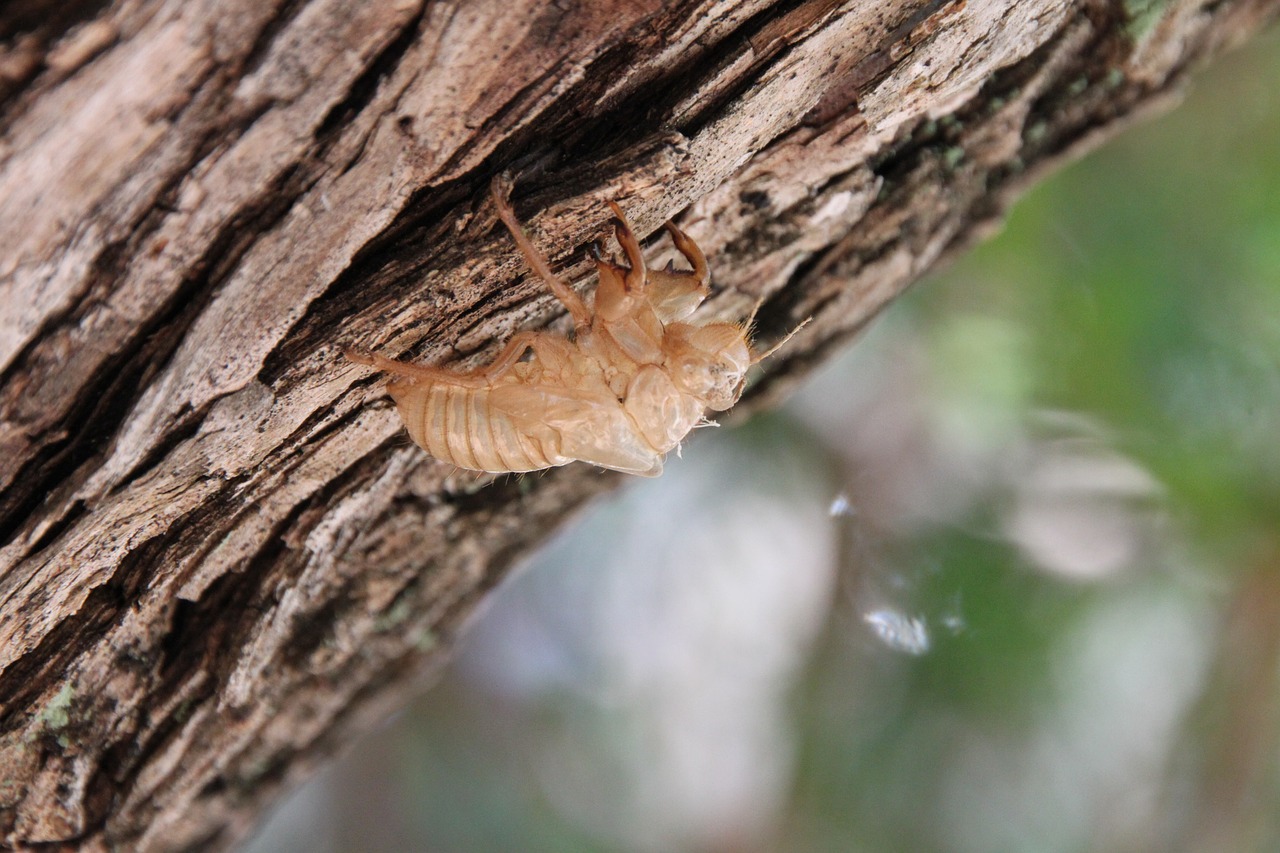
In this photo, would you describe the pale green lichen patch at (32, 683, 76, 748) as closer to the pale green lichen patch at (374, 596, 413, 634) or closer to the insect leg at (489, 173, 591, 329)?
the pale green lichen patch at (374, 596, 413, 634)

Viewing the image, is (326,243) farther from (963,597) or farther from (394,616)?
(963,597)

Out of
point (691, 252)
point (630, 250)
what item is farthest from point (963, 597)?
point (630, 250)

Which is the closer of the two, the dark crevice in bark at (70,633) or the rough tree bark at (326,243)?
the rough tree bark at (326,243)

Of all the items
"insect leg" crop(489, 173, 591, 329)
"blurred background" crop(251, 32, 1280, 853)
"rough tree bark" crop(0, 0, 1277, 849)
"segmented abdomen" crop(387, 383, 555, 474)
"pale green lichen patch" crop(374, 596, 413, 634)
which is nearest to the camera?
"rough tree bark" crop(0, 0, 1277, 849)

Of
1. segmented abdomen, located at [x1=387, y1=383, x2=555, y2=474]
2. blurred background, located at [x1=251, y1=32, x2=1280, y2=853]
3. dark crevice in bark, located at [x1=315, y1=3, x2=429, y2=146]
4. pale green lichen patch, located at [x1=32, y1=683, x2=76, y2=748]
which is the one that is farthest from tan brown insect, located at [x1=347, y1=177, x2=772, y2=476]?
blurred background, located at [x1=251, y1=32, x2=1280, y2=853]

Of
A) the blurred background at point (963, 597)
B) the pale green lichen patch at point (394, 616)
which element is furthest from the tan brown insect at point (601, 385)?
the blurred background at point (963, 597)

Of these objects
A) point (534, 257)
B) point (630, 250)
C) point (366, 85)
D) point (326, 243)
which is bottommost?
point (630, 250)

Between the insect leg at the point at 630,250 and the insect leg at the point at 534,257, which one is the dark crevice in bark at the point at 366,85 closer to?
the insect leg at the point at 534,257
